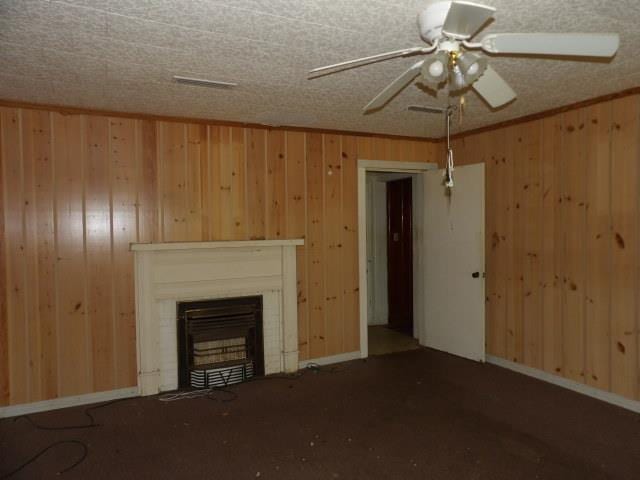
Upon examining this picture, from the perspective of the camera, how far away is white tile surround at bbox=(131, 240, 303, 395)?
3.72m

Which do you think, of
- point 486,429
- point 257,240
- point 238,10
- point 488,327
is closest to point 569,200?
point 488,327

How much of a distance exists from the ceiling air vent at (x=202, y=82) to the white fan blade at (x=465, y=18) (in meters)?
1.71

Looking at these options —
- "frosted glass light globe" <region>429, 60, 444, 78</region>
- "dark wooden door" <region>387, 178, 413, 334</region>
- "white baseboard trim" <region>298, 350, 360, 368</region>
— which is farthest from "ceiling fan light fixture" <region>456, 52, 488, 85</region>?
"dark wooden door" <region>387, 178, 413, 334</region>

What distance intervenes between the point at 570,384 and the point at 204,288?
3221 millimetres

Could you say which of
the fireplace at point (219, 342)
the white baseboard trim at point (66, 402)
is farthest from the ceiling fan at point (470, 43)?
the white baseboard trim at point (66, 402)

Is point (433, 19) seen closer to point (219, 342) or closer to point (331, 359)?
point (219, 342)

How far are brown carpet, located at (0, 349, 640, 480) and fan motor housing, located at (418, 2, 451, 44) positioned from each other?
2.30 m

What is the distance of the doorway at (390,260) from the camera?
19.2ft

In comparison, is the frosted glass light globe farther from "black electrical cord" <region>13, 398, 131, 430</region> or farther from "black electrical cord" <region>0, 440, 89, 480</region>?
"black electrical cord" <region>13, 398, 131, 430</region>

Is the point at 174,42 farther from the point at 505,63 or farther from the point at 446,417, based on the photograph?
the point at 446,417

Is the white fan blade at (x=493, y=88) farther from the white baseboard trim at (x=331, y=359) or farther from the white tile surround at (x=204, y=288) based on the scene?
the white baseboard trim at (x=331, y=359)

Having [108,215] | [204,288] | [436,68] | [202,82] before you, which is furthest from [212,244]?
[436,68]

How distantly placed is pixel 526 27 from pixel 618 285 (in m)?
2.22

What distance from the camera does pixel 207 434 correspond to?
3.06 metres
